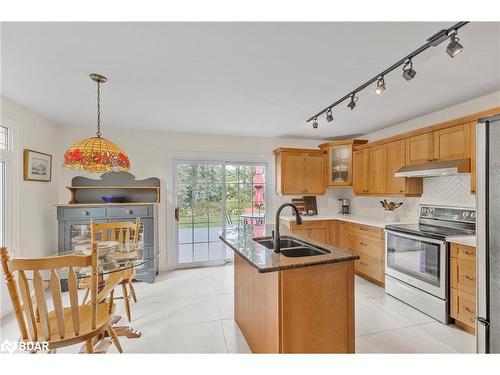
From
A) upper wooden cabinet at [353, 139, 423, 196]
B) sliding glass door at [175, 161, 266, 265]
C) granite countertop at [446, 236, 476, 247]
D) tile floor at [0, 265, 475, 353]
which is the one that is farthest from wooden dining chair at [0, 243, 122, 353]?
upper wooden cabinet at [353, 139, 423, 196]

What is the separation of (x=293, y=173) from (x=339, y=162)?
873 millimetres

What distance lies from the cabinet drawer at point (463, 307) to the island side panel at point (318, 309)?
1.45 metres

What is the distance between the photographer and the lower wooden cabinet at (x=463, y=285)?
2.21m

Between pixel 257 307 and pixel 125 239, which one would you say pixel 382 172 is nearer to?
pixel 257 307

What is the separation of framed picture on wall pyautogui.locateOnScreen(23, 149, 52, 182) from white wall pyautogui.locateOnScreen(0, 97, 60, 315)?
58 millimetres

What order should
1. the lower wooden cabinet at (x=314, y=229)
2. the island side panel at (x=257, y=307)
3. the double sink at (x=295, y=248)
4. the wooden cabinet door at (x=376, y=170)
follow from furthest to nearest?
1. the lower wooden cabinet at (x=314, y=229)
2. the wooden cabinet door at (x=376, y=170)
3. the double sink at (x=295, y=248)
4. the island side panel at (x=257, y=307)

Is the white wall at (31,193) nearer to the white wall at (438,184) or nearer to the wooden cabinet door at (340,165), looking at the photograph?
the wooden cabinet door at (340,165)

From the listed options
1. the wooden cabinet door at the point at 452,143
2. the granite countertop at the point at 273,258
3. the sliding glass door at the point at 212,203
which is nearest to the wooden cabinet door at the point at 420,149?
the wooden cabinet door at the point at 452,143

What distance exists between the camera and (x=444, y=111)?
3.04 meters

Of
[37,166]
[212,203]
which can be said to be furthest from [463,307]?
[37,166]

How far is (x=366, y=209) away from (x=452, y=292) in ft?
6.79

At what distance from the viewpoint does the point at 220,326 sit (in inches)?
95.2

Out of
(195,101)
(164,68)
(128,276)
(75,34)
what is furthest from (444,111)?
(128,276)

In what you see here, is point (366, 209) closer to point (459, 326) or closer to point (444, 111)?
point (444, 111)
